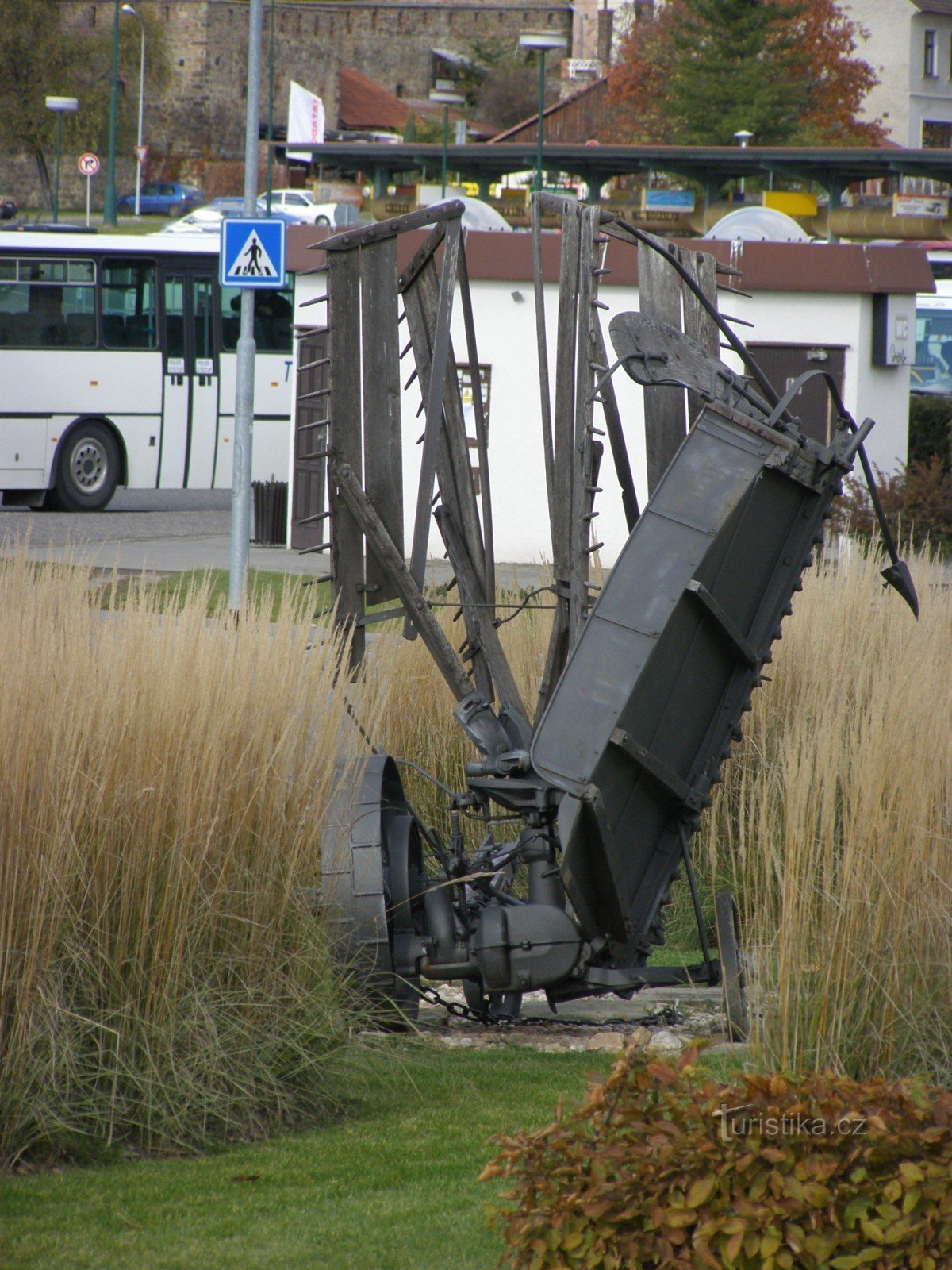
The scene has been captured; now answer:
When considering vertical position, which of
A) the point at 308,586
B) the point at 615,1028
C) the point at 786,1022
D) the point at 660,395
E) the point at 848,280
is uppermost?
the point at 848,280

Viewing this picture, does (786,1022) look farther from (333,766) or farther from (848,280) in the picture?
(848,280)

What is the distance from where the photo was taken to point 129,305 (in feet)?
69.9

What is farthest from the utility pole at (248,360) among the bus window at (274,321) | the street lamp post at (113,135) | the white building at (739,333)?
the street lamp post at (113,135)

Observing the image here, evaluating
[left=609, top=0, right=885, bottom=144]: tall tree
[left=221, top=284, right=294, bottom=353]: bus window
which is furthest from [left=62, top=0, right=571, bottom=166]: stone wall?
[left=221, top=284, right=294, bottom=353]: bus window

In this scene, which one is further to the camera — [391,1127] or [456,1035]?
[456,1035]

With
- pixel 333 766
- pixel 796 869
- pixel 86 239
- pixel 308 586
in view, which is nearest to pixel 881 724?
pixel 796 869

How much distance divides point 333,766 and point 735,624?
1.17 meters

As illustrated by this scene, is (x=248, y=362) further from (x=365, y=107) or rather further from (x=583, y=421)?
(x=365, y=107)

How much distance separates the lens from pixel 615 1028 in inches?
218

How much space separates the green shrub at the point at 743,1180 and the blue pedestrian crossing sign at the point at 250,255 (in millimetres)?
11352

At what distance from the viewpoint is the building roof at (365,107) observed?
88.8 m

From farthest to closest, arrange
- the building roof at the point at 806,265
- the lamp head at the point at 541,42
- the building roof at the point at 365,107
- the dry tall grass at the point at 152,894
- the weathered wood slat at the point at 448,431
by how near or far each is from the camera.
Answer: the building roof at the point at 365,107 < the lamp head at the point at 541,42 < the building roof at the point at 806,265 < the weathered wood slat at the point at 448,431 < the dry tall grass at the point at 152,894

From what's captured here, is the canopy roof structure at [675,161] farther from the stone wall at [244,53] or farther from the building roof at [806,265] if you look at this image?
the stone wall at [244,53]

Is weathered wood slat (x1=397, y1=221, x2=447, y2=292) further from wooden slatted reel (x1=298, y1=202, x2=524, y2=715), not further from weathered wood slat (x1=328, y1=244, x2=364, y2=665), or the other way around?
weathered wood slat (x1=328, y1=244, x2=364, y2=665)
